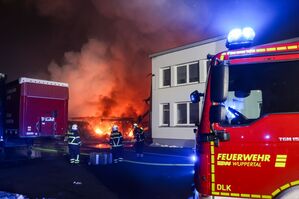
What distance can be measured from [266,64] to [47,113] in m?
12.6

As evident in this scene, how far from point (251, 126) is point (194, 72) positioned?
1696 cm

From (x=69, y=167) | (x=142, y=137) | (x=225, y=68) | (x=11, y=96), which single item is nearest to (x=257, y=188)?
(x=225, y=68)

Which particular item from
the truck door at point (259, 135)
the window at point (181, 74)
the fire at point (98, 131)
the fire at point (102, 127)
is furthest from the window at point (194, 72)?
the truck door at point (259, 135)

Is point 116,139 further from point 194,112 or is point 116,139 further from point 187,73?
point 187,73

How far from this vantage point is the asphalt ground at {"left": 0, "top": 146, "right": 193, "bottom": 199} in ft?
23.9

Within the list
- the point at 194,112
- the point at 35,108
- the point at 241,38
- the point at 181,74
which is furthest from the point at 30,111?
the point at 241,38

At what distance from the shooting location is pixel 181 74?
21.0 meters

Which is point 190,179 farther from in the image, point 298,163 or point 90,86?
point 90,86

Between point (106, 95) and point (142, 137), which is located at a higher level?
point (106, 95)

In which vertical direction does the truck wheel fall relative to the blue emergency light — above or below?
below

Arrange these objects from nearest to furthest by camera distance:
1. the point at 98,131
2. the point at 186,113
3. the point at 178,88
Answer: the point at 186,113, the point at 178,88, the point at 98,131

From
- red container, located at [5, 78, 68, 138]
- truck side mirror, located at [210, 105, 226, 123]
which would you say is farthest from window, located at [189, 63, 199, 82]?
truck side mirror, located at [210, 105, 226, 123]

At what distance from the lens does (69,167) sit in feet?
36.4

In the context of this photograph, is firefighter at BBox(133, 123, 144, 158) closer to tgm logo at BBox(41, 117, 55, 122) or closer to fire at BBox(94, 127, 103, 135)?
tgm logo at BBox(41, 117, 55, 122)
